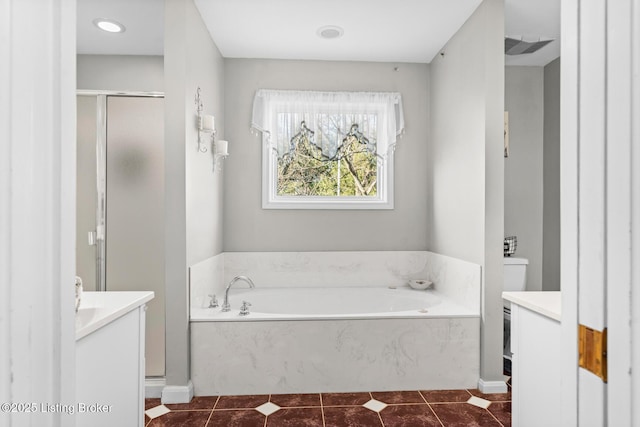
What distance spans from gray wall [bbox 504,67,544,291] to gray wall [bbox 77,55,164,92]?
2.98 meters

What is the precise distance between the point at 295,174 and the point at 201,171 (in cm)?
106

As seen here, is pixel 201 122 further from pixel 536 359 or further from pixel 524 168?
pixel 524 168

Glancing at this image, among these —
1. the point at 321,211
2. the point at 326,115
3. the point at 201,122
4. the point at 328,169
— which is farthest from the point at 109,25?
the point at 321,211

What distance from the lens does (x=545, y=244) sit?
346 cm

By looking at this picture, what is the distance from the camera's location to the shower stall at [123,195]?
269 cm

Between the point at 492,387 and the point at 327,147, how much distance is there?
227 cm

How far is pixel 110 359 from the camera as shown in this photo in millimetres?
1224

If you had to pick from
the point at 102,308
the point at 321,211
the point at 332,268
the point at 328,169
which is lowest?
the point at 332,268

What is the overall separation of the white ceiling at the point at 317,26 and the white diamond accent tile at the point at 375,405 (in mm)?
2509

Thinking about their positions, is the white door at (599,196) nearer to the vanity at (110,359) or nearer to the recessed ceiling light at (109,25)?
the vanity at (110,359)

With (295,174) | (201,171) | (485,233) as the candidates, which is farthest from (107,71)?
(485,233)

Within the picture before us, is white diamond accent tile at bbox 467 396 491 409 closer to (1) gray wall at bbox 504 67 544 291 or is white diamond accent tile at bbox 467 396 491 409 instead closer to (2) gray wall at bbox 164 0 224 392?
(1) gray wall at bbox 504 67 544 291

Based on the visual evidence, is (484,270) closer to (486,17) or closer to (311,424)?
(311,424)

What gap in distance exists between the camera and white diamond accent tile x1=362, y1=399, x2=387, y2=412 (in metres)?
2.30
